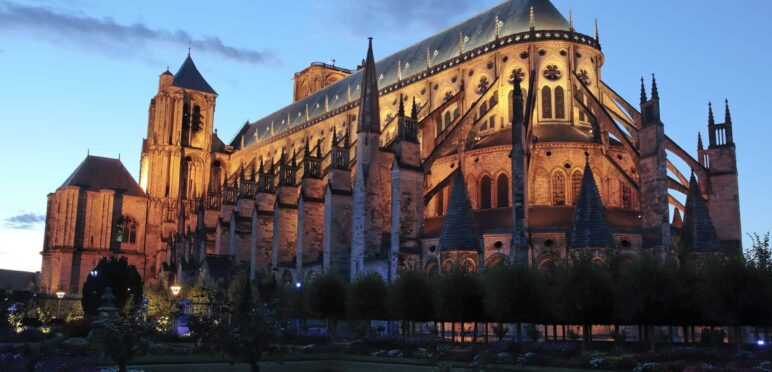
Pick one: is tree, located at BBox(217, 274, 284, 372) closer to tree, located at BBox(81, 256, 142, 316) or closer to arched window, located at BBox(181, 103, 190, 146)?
tree, located at BBox(81, 256, 142, 316)

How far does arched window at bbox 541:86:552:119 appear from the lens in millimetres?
48156

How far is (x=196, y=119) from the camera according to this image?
283ft

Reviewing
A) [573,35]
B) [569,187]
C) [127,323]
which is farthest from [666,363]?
[573,35]

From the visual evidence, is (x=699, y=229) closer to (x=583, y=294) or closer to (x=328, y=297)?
(x=583, y=294)

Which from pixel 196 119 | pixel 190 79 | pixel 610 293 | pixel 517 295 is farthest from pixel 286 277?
pixel 190 79

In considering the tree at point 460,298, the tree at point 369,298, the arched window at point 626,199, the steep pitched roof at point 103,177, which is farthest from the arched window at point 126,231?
the tree at point 460,298

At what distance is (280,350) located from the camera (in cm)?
1916

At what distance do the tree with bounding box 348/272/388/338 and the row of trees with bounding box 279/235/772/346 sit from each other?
2479mm

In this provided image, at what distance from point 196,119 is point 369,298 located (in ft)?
178

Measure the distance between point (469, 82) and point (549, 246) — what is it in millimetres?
17261

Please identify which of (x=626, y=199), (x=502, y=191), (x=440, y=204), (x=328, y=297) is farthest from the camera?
(x=440, y=204)

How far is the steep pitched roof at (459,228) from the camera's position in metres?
37.4

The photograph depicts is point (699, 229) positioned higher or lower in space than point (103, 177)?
lower

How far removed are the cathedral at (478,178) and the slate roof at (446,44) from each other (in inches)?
7.1
